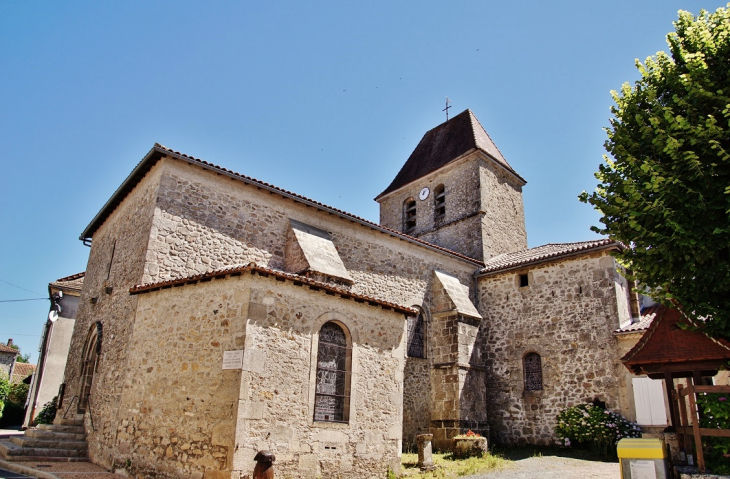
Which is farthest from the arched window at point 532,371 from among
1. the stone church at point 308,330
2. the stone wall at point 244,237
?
the stone wall at point 244,237

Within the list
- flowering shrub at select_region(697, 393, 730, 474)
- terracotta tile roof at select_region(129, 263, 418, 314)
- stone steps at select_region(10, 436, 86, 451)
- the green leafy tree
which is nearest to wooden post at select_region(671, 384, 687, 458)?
flowering shrub at select_region(697, 393, 730, 474)

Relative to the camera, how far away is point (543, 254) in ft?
52.0

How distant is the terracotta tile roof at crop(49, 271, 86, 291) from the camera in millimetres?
16608

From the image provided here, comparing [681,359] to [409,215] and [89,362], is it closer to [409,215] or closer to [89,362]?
[89,362]

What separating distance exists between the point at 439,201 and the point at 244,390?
15.0 m

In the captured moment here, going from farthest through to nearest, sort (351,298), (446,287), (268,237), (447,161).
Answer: (447,161) → (446,287) → (268,237) → (351,298)

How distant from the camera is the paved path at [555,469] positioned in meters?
9.09

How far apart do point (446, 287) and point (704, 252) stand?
30.0 ft

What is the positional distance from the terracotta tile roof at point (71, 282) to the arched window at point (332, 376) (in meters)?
11.6

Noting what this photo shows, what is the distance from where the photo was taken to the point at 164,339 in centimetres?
871

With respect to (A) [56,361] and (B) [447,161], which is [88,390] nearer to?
(A) [56,361]

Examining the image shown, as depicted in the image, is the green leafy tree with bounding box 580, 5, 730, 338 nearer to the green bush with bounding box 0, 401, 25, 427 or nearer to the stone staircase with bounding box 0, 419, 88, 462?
the stone staircase with bounding box 0, 419, 88, 462

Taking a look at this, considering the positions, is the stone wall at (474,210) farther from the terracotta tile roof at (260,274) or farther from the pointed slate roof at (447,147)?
the terracotta tile roof at (260,274)

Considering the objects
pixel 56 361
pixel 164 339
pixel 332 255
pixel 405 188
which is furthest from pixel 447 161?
pixel 56 361
